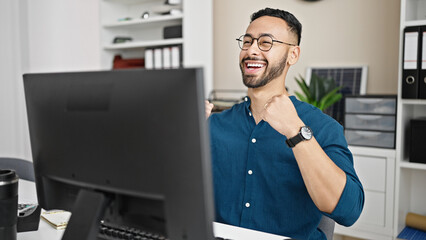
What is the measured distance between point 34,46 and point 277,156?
2.80 m

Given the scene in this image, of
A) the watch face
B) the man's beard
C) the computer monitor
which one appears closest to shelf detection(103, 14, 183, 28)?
the man's beard

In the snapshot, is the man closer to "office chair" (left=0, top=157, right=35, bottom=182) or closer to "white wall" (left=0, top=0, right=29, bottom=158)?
"office chair" (left=0, top=157, right=35, bottom=182)

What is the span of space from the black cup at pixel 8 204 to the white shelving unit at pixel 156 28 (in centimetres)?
230

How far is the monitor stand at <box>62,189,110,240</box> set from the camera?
2.77 feet

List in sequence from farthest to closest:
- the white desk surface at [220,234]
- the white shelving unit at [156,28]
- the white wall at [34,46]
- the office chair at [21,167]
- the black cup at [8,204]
→ the white wall at [34,46], the white shelving unit at [156,28], the office chair at [21,167], the white desk surface at [220,234], the black cup at [8,204]

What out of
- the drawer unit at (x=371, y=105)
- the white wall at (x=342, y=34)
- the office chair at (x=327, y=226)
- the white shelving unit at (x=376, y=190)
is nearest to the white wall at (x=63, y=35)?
the white wall at (x=342, y=34)

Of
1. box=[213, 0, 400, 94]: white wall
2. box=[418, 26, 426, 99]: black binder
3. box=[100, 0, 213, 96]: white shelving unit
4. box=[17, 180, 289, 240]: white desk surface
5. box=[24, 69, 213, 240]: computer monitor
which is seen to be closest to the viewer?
box=[24, 69, 213, 240]: computer monitor

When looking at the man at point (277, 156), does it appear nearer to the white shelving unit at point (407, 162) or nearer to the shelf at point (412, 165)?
the white shelving unit at point (407, 162)

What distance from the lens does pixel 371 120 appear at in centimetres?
254

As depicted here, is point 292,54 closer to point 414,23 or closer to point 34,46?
point 414,23

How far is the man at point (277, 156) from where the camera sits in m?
1.21

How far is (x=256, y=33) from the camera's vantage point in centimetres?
153

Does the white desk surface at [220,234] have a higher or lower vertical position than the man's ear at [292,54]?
lower

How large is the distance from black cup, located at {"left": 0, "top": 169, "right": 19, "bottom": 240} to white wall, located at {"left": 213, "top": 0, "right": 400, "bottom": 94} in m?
2.39
